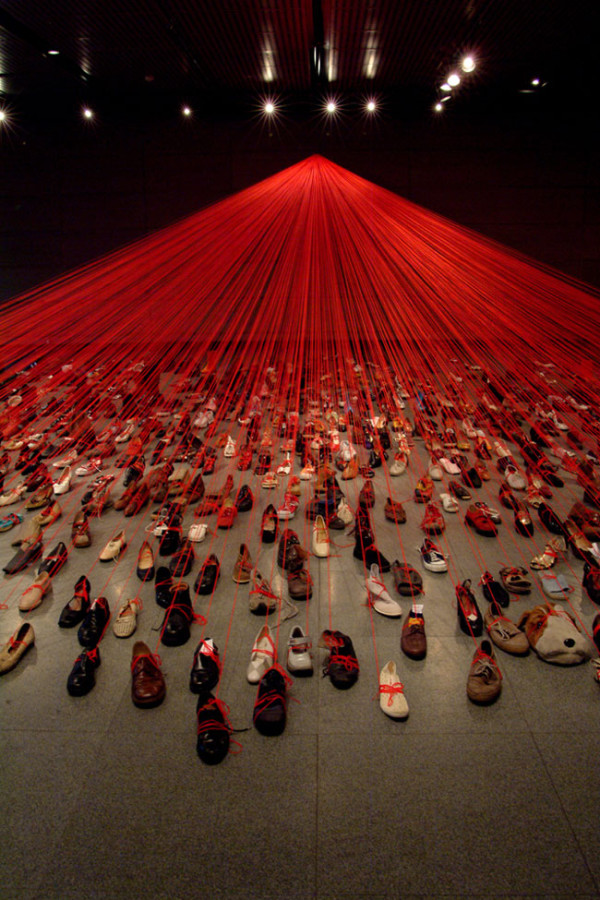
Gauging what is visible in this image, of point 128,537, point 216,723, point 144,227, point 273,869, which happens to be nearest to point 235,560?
point 128,537

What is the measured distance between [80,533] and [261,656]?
1.83 metres

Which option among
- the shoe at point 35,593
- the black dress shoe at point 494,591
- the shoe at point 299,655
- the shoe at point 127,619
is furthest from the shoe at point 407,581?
the shoe at point 35,593

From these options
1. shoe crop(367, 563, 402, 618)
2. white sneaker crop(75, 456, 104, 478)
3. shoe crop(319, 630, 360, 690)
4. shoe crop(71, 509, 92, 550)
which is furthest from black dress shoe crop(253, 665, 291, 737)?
white sneaker crop(75, 456, 104, 478)

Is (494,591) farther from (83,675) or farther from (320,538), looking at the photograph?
(83,675)

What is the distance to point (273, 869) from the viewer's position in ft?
4.60

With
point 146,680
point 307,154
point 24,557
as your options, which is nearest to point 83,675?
point 146,680

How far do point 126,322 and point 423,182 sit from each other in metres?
7.34

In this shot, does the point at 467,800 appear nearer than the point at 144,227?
Yes

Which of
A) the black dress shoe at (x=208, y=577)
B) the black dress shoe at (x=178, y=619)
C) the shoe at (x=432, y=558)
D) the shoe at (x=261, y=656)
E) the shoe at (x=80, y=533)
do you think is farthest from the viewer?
the shoe at (x=80, y=533)

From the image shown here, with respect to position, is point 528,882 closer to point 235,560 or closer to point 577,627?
point 577,627

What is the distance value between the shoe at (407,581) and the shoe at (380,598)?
94mm

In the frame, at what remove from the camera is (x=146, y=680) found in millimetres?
2039

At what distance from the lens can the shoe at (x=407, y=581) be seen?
8.72 feet

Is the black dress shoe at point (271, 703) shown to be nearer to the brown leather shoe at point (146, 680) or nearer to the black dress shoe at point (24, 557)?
the brown leather shoe at point (146, 680)
